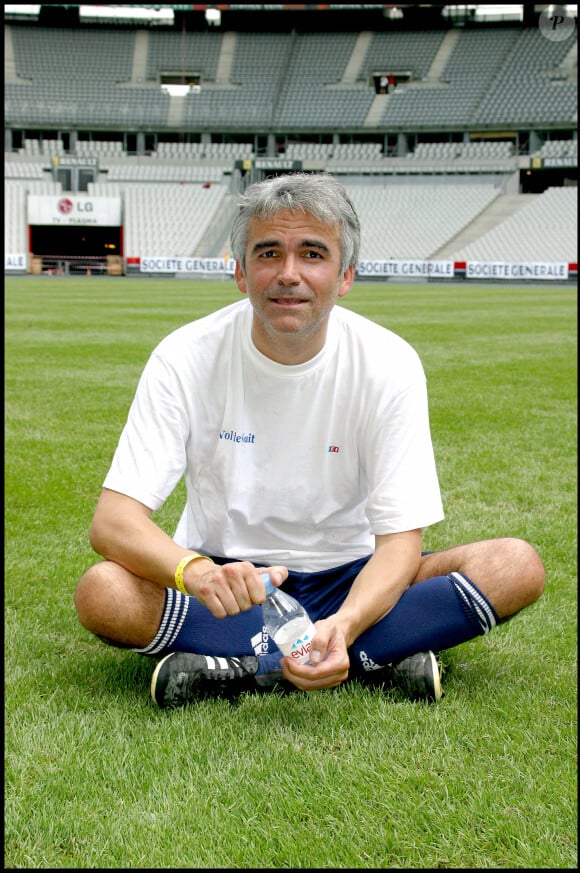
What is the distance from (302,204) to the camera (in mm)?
3039

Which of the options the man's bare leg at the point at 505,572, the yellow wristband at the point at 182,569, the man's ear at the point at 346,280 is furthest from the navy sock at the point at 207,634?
the man's ear at the point at 346,280

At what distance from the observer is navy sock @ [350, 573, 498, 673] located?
3.18 metres

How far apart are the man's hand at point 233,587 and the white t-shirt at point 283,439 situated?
469mm

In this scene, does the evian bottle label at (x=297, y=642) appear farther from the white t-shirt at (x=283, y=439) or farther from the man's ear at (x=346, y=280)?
the man's ear at (x=346, y=280)

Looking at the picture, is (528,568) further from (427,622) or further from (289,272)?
(289,272)

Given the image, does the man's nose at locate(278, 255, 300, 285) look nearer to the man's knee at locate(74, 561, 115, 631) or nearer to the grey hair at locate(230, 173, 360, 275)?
the grey hair at locate(230, 173, 360, 275)

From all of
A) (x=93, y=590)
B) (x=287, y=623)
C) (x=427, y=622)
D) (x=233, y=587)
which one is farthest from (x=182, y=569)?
(x=427, y=622)

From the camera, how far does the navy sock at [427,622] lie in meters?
3.18

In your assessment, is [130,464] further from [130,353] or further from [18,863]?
[130,353]

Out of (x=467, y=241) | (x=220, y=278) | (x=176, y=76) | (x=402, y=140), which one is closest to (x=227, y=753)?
(x=220, y=278)

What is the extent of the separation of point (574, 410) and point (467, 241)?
139 ft

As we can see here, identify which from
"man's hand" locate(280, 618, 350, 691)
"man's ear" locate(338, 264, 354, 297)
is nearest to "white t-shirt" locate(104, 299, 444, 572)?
"man's ear" locate(338, 264, 354, 297)

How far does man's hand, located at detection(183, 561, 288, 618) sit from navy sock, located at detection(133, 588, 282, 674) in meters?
0.39

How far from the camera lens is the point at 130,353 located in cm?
1327
